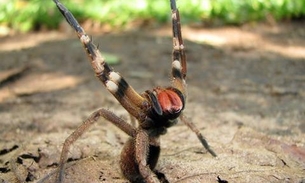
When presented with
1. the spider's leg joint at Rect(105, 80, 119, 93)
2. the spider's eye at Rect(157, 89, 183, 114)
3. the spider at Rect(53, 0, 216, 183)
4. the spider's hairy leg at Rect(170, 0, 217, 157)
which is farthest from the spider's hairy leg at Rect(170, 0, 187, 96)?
the spider's leg joint at Rect(105, 80, 119, 93)

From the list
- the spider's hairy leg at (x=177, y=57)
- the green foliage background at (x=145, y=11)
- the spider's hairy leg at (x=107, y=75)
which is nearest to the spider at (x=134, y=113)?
the spider's hairy leg at (x=107, y=75)

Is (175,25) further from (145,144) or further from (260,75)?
(260,75)

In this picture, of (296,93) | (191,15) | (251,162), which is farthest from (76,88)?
(191,15)

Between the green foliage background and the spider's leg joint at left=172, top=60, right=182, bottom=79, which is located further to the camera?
the green foliage background

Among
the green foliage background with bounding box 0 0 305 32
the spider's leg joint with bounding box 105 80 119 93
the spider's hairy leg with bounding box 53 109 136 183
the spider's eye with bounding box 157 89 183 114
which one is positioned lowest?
the green foliage background with bounding box 0 0 305 32

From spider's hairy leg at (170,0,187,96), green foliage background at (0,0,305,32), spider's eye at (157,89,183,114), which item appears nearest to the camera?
spider's eye at (157,89,183,114)

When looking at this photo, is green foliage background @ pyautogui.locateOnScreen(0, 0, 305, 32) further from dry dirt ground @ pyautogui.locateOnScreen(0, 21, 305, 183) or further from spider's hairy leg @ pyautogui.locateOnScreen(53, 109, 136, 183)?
spider's hairy leg @ pyautogui.locateOnScreen(53, 109, 136, 183)
